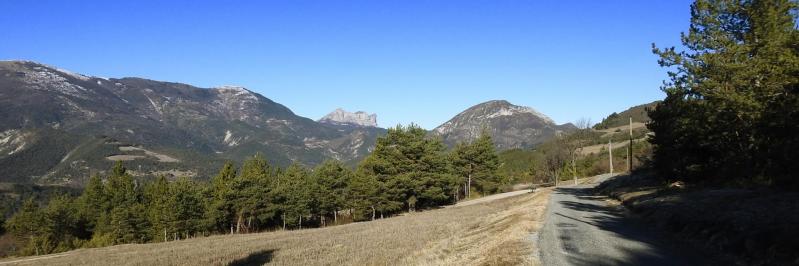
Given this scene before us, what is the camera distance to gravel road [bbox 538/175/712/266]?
14.5 meters

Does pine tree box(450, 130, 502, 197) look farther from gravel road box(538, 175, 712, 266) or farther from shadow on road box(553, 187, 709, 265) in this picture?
shadow on road box(553, 187, 709, 265)

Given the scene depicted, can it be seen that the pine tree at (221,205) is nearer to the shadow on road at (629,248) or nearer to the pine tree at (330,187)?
the pine tree at (330,187)

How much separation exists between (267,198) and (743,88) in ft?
195

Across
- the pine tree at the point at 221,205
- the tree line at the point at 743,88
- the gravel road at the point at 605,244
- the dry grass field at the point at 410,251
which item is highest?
the tree line at the point at 743,88

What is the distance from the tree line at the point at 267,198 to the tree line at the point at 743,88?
114 ft

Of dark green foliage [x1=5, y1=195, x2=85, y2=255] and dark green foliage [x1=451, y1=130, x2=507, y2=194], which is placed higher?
dark green foliage [x1=451, y1=130, x2=507, y2=194]

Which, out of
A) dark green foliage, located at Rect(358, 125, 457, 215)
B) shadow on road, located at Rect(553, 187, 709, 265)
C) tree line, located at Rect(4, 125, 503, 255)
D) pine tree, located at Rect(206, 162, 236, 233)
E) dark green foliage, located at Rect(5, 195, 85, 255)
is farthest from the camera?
dark green foliage, located at Rect(5, 195, 85, 255)

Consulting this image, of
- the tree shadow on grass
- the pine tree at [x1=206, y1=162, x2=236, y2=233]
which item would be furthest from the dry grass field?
the pine tree at [x1=206, y1=162, x2=236, y2=233]

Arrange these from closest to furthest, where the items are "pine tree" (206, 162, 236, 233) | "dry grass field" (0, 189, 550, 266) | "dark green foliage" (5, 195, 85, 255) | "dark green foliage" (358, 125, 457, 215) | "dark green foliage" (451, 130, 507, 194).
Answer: "dry grass field" (0, 189, 550, 266) < "dark green foliage" (358, 125, 457, 215) < "pine tree" (206, 162, 236, 233) < "dark green foliage" (5, 195, 85, 255) < "dark green foliage" (451, 130, 507, 194)

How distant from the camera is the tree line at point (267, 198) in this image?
209ft

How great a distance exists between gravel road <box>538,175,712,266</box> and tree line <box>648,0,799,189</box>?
8032 mm

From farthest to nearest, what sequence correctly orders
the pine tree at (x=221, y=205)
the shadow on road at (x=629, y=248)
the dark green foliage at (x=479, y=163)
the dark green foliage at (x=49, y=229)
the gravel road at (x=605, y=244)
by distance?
the dark green foliage at (x=479, y=163) → the dark green foliage at (x=49, y=229) → the pine tree at (x=221, y=205) → the gravel road at (x=605, y=244) → the shadow on road at (x=629, y=248)

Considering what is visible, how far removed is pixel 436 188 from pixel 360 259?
44514 mm

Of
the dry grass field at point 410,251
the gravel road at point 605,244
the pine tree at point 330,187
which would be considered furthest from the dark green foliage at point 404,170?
the gravel road at point 605,244
